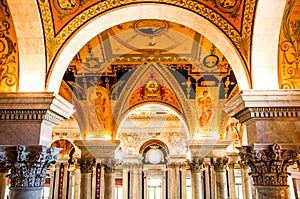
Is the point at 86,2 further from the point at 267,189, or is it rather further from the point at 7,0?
the point at 267,189

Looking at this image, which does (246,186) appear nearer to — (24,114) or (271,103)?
(271,103)

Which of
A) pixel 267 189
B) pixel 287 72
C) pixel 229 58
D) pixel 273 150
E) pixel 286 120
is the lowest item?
pixel 267 189

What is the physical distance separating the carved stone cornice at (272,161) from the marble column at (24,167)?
2892 millimetres

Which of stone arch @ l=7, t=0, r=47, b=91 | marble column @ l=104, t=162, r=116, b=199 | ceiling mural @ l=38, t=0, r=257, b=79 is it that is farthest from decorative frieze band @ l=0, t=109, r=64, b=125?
marble column @ l=104, t=162, r=116, b=199

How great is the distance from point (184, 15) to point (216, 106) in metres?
4.71

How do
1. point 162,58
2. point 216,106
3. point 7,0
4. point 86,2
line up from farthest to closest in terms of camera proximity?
point 216,106 < point 162,58 < point 86,2 < point 7,0

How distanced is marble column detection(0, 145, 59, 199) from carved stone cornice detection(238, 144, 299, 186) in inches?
114

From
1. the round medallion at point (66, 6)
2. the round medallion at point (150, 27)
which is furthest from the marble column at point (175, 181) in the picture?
the round medallion at point (66, 6)

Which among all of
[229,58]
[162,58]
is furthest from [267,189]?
[162,58]

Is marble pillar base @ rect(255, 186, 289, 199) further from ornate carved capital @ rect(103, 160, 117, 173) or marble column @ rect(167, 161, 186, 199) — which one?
marble column @ rect(167, 161, 186, 199)

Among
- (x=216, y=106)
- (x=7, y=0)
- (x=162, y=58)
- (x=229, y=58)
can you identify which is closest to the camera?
(x=7, y=0)

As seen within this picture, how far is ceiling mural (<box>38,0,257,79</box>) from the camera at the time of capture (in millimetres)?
4344

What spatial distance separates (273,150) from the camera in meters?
4.02

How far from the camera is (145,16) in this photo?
4648mm
